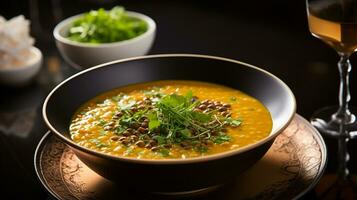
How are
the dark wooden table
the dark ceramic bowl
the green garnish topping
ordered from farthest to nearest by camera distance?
1. the green garnish topping
2. the dark wooden table
3. the dark ceramic bowl

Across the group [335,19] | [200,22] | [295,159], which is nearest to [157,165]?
[295,159]

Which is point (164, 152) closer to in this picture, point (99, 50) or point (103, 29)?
point (99, 50)

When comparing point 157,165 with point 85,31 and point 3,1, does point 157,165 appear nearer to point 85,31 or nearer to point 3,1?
point 85,31

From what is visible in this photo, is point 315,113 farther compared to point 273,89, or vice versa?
point 315,113

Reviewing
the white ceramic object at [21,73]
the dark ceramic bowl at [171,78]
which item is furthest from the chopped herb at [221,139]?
the white ceramic object at [21,73]

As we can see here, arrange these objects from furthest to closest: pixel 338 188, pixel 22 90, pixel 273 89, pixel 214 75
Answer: pixel 22 90 → pixel 214 75 → pixel 273 89 → pixel 338 188

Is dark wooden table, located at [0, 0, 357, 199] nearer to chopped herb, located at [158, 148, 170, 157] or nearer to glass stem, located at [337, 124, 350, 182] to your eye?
glass stem, located at [337, 124, 350, 182]

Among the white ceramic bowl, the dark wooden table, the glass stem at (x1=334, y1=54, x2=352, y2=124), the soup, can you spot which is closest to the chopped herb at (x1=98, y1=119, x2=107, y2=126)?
the soup
